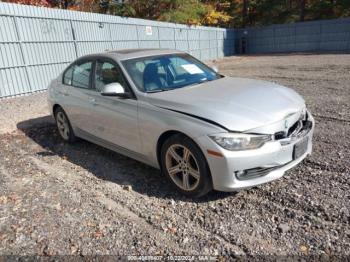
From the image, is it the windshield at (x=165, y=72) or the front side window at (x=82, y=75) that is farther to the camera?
the front side window at (x=82, y=75)

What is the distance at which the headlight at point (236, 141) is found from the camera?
305cm

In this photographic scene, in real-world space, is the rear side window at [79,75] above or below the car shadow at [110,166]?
above

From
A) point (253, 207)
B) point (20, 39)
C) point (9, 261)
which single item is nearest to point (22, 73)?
point (20, 39)

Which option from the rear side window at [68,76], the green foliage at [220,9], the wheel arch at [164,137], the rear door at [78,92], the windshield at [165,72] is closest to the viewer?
the wheel arch at [164,137]

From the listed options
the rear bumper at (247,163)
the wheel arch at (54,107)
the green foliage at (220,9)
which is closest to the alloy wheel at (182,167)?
the rear bumper at (247,163)

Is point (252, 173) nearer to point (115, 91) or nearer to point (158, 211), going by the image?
point (158, 211)

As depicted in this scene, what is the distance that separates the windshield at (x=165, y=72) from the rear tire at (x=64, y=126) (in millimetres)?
1981

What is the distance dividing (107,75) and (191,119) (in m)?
1.80

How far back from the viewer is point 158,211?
3.37 meters

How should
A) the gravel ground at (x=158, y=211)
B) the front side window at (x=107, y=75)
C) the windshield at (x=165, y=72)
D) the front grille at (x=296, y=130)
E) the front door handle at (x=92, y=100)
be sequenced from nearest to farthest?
the gravel ground at (x=158, y=211), the front grille at (x=296, y=130), the windshield at (x=165, y=72), the front side window at (x=107, y=75), the front door handle at (x=92, y=100)

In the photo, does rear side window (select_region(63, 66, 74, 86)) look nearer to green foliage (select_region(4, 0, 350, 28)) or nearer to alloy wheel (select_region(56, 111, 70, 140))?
alloy wheel (select_region(56, 111, 70, 140))

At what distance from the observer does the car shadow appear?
376cm

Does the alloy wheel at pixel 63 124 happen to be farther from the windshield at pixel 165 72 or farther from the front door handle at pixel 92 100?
the windshield at pixel 165 72

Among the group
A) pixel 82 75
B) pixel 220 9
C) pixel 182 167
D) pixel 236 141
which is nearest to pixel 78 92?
pixel 82 75
